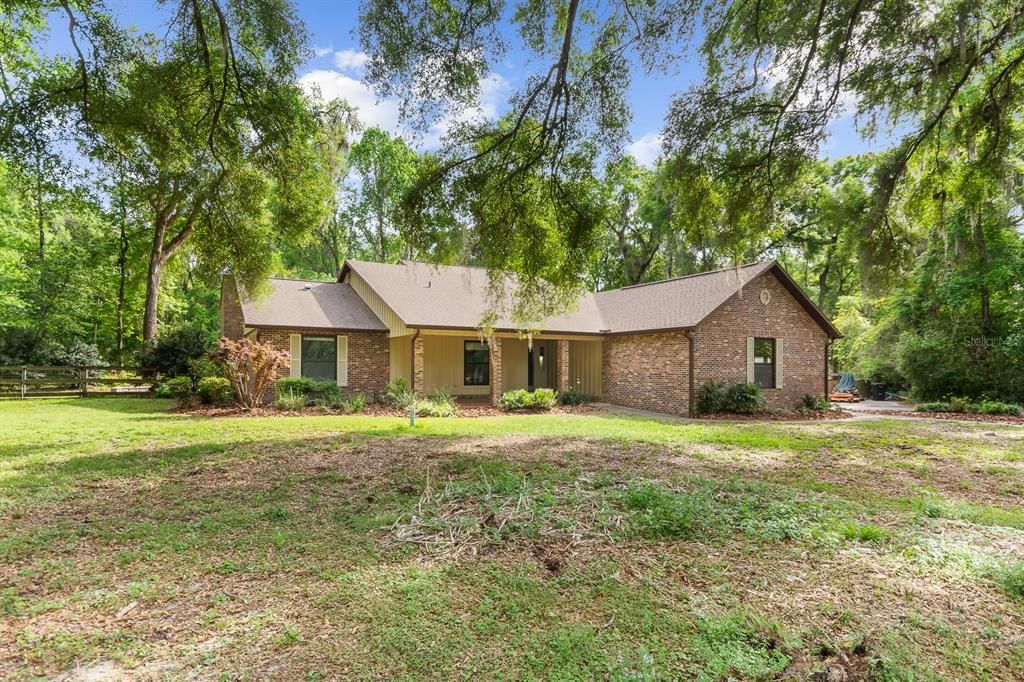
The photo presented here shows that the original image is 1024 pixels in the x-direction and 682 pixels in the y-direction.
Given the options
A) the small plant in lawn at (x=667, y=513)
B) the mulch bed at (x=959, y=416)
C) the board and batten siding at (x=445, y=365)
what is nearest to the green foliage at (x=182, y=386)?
the board and batten siding at (x=445, y=365)

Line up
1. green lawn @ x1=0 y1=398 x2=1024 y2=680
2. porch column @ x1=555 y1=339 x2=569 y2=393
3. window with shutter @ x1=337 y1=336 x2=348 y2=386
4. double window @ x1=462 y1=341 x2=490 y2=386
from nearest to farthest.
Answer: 1. green lawn @ x1=0 y1=398 x2=1024 y2=680
2. window with shutter @ x1=337 y1=336 x2=348 y2=386
3. porch column @ x1=555 y1=339 x2=569 y2=393
4. double window @ x1=462 y1=341 x2=490 y2=386

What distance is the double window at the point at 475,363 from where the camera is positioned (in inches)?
741

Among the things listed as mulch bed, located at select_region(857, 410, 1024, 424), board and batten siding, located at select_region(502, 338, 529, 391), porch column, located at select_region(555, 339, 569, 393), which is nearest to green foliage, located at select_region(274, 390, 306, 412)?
board and batten siding, located at select_region(502, 338, 529, 391)

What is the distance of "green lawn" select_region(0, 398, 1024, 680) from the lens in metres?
2.89

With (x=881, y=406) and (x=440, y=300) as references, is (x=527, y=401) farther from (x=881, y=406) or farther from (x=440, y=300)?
(x=881, y=406)

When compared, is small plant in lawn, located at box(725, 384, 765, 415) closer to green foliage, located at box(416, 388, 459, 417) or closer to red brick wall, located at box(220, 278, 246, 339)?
green foliage, located at box(416, 388, 459, 417)

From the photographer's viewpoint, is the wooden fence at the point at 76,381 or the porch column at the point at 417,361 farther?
the wooden fence at the point at 76,381

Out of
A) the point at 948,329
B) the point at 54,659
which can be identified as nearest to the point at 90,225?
the point at 54,659

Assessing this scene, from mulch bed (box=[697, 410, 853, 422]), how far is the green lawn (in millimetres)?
6331

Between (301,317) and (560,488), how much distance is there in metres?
12.3

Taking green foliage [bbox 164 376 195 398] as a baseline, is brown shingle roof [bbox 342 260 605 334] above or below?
above

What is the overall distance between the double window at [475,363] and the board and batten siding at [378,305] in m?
3.19

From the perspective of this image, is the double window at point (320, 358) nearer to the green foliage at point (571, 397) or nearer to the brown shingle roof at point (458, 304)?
the brown shingle roof at point (458, 304)

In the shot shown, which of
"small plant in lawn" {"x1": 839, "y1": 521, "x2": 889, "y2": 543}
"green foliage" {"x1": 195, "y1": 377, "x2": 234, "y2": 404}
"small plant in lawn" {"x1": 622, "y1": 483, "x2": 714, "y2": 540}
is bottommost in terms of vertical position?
"small plant in lawn" {"x1": 839, "y1": 521, "x2": 889, "y2": 543}
